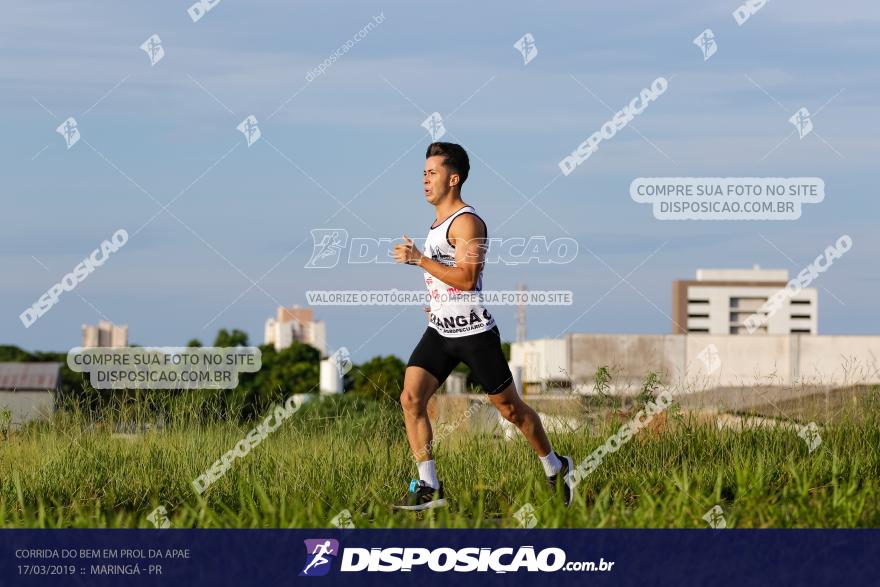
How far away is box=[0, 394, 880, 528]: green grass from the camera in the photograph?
22.4ft


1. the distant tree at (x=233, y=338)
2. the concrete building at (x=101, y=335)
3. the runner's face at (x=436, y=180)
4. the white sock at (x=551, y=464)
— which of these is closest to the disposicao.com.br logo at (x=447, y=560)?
the white sock at (x=551, y=464)

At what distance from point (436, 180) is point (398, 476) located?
7.38 feet

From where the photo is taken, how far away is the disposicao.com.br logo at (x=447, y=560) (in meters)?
6.14

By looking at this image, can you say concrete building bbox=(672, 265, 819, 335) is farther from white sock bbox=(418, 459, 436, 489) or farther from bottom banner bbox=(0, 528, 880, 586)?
bottom banner bbox=(0, 528, 880, 586)

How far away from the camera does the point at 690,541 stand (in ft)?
20.5

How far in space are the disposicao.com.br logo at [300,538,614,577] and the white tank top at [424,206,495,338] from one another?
1.76 meters

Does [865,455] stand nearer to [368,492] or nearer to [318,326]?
[368,492]

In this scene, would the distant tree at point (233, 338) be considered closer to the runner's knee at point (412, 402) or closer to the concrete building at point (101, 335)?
the concrete building at point (101, 335)

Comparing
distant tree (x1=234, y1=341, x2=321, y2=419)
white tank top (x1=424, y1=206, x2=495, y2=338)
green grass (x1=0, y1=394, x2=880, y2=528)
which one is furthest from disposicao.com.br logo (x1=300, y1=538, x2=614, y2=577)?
distant tree (x1=234, y1=341, x2=321, y2=419)

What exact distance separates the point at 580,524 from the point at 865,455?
3627 millimetres

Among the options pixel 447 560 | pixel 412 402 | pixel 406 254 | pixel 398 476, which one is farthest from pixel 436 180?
pixel 447 560

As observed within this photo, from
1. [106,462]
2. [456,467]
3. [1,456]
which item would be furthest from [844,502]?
[1,456]

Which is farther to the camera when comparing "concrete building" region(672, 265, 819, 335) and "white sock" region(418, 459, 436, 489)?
"concrete building" region(672, 265, 819, 335)

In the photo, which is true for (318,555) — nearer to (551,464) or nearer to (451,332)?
(451,332)
